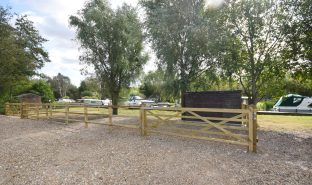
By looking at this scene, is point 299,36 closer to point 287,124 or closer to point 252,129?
point 287,124

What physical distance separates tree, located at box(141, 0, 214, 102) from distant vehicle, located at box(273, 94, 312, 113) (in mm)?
16188

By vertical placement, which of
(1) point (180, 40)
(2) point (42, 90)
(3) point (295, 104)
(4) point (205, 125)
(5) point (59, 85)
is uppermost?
(5) point (59, 85)

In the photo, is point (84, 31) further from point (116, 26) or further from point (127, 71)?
point (127, 71)

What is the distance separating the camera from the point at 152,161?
6672 millimetres

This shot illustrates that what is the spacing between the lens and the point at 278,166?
19.9ft

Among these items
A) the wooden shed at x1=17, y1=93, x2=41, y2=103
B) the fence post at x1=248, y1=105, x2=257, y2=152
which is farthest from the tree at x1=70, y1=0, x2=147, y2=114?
the wooden shed at x1=17, y1=93, x2=41, y2=103

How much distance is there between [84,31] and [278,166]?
18.4 meters

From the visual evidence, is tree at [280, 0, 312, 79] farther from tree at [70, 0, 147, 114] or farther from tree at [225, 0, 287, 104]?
tree at [70, 0, 147, 114]

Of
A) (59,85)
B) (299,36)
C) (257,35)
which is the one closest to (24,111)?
(257,35)

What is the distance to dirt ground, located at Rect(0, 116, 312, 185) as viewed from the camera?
18.1 ft

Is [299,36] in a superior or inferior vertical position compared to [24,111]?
superior

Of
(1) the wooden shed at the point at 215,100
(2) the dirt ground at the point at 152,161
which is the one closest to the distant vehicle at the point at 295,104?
(1) the wooden shed at the point at 215,100

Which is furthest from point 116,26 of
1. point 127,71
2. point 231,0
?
point 231,0

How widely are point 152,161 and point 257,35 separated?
1020cm
